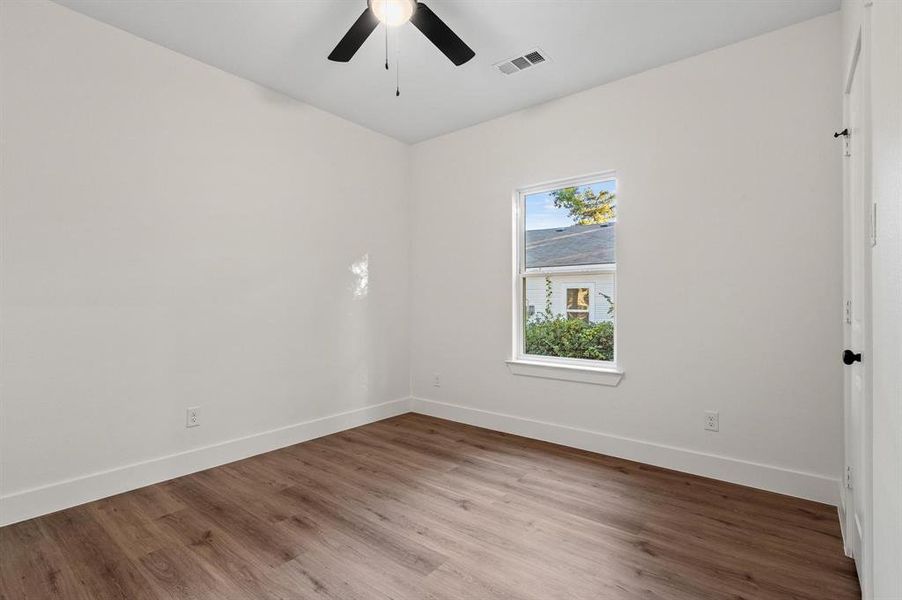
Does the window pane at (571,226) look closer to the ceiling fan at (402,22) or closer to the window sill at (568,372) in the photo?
the window sill at (568,372)

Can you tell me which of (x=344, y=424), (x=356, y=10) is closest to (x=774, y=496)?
(x=344, y=424)

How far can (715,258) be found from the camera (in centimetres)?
291

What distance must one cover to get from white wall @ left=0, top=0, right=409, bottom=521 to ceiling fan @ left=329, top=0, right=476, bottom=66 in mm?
1361

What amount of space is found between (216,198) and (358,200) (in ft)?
4.27

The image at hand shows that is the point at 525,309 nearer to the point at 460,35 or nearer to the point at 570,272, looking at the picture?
the point at 570,272

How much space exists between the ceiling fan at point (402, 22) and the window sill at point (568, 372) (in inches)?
91.9

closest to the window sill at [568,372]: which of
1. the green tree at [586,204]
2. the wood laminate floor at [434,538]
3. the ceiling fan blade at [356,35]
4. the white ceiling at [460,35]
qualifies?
the wood laminate floor at [434,538]

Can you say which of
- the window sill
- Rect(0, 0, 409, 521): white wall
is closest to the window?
the window sill

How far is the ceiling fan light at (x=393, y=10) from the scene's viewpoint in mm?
2174

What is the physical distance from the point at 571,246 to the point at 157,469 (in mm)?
3333

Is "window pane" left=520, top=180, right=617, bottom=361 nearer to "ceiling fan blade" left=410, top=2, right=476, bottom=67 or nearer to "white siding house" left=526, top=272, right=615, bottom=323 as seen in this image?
"white siding house" left=526, top=272, right=615, bottom=323

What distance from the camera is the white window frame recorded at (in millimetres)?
3395

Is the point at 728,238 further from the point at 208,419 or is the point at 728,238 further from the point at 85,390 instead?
the point at 85,390

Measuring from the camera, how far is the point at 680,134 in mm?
3051
